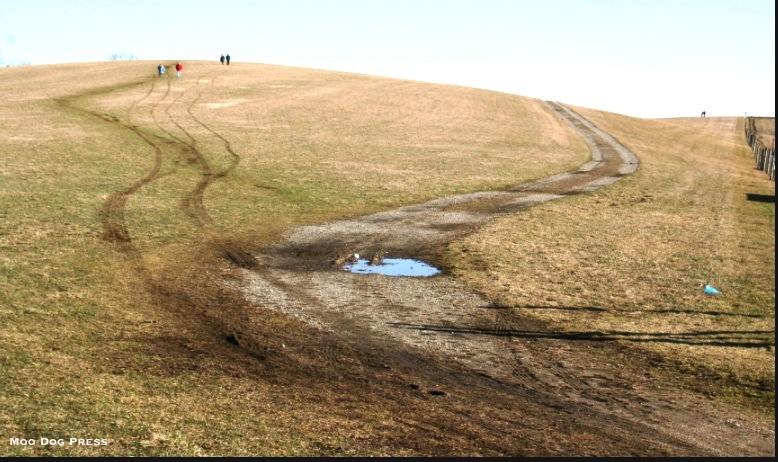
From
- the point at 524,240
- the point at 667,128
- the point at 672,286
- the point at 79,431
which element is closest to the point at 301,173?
the point at 524,240

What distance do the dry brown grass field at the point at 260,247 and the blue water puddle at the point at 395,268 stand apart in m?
0.89

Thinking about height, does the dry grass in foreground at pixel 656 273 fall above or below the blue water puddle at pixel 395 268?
above

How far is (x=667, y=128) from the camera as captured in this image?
80750 millimetres

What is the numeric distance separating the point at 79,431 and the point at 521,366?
20.9ft

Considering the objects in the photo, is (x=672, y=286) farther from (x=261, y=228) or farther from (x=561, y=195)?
(x=561, y=195)

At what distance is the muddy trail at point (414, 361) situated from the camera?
8961 millimetres

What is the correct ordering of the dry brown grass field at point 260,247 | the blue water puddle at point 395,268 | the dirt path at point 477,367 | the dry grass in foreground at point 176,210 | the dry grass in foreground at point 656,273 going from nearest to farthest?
the dirt path at point 477,367 → the dry grass in foreground at point 176,210 → the dry brown grass field at point 260,247 → the dry grass in foreground at point 656,273 → the blue water puddle at point 395,268

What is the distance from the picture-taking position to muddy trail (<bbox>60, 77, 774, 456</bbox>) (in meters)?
8.96

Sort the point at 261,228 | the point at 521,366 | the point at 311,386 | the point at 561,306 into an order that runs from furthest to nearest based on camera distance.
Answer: the point at 261,228 < the point at 561,306 < the point at 521,366 < the point at 311,386

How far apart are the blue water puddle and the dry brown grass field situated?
2.94 ft

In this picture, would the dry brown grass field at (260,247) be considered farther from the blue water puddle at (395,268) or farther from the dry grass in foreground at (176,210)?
the blue water puddle at (395,268)

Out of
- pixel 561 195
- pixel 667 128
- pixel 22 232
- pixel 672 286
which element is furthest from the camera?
pixel 667 128

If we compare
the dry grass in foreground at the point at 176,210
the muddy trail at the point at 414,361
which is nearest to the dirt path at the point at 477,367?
the muddy trail at the point at 414,361

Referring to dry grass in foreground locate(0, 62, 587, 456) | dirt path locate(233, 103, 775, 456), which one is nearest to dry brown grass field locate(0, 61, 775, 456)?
dry grass in foreground locate(0, 62, 587, 456)
